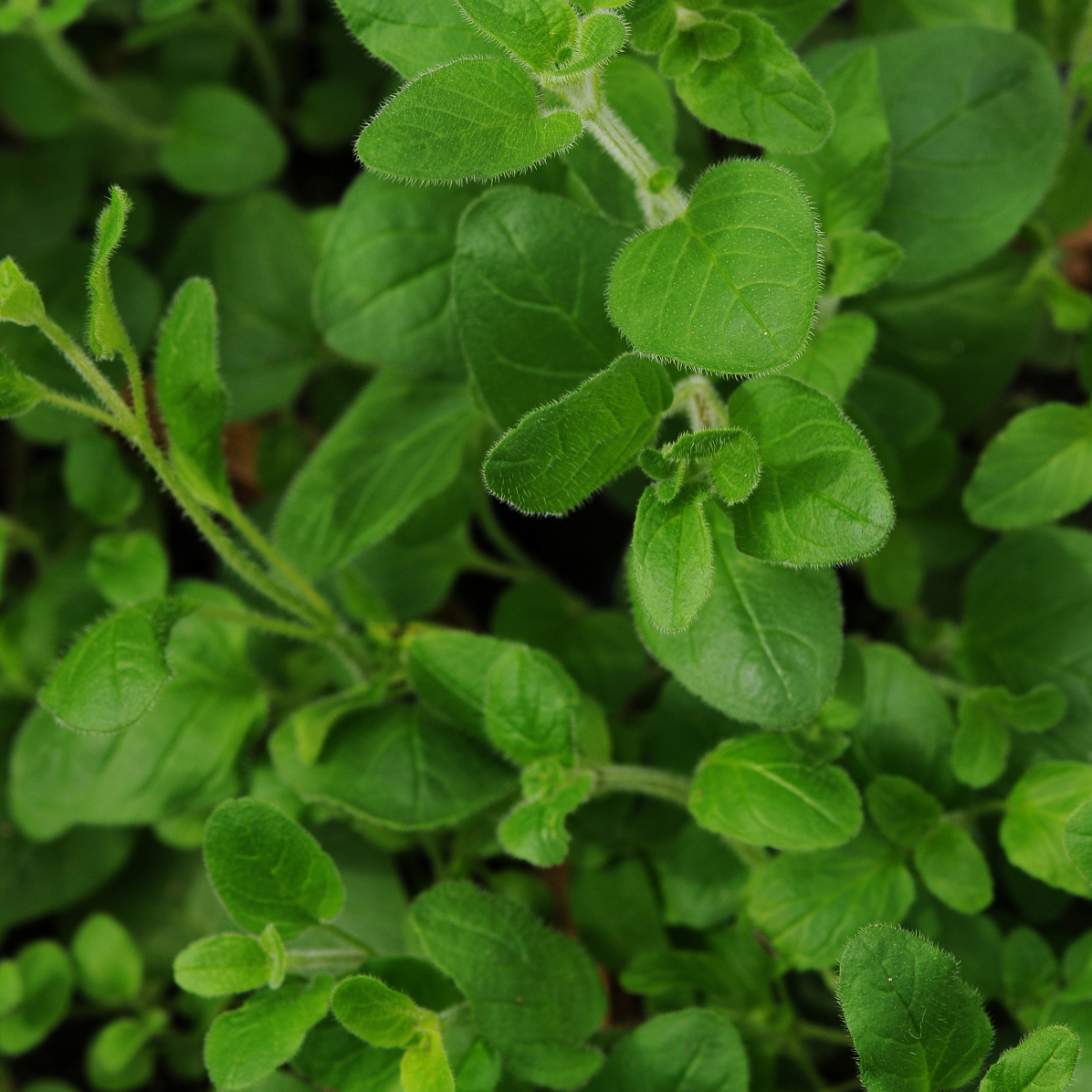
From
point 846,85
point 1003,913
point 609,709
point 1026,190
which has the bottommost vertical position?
point 1003,913

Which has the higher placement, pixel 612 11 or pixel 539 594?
pixel 612 11

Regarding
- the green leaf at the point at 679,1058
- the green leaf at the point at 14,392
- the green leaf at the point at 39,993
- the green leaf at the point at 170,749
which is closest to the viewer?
the green leaf at the point at 14,392

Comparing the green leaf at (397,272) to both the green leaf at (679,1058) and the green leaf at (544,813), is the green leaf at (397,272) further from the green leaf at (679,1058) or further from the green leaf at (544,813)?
the green leaf at (679,1058)

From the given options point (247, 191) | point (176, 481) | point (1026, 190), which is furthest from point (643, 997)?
point (247, 191)

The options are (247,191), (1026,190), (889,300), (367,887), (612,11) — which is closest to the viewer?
(612,11)

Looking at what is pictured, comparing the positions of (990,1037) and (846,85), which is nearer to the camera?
(990,1037)

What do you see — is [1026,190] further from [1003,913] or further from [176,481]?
[176,481]

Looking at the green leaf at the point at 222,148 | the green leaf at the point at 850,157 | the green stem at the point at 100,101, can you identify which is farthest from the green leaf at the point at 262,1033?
the green stem at the point at 100,101

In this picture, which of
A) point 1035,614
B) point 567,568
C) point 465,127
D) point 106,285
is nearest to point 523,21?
point 465,127

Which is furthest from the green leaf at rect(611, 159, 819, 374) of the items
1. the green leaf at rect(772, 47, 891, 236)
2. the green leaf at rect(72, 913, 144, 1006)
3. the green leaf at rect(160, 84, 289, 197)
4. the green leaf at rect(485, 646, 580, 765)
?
the green leaf at rect(72, 913, 144, 1006)
